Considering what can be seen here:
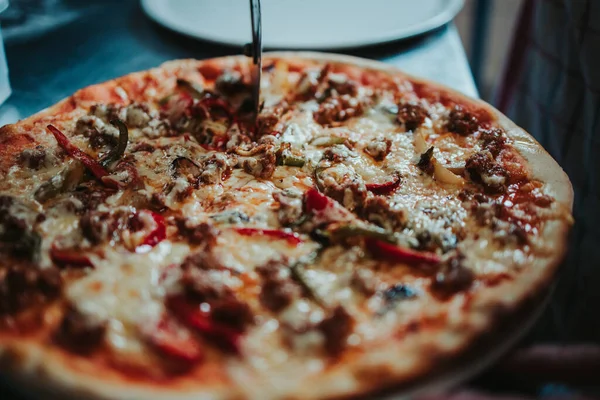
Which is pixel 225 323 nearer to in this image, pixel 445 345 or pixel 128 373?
pixel 128 373

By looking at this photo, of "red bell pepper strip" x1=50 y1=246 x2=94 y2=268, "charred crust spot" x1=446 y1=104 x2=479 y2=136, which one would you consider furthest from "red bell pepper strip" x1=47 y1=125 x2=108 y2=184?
"charred crust spot" x1=446 y1=104 x2=479 y2=136

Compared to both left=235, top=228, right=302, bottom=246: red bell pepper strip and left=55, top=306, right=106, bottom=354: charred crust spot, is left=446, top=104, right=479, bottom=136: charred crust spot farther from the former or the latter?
left=55, top=306, right=106, bottom=354: charred crust spot

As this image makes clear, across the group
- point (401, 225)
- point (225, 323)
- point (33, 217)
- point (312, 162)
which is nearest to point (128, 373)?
point (225, 323)

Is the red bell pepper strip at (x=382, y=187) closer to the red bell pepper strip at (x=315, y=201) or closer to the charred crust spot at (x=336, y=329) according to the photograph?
the red bell pepper strip at (x=315, y=201)

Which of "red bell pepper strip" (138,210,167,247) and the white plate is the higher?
"red bell pepper strip" (138,210,167,247)

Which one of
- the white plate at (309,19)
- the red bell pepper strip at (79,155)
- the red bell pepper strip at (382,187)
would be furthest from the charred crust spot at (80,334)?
the white plate at (309,19)

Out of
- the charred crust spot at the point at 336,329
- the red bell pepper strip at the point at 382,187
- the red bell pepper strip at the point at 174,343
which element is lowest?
the red bell pepper strip at the point at 382,187

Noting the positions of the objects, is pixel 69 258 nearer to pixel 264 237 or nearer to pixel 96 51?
pixel 264 237
